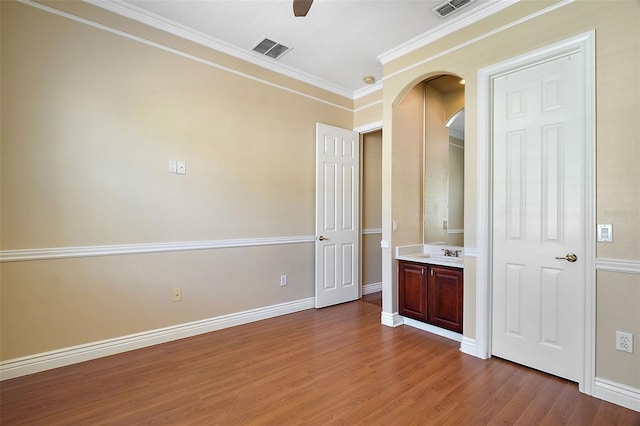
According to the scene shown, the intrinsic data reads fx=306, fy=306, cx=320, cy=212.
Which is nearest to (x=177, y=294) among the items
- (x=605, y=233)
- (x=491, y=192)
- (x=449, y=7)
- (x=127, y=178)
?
(x=127, y=178)

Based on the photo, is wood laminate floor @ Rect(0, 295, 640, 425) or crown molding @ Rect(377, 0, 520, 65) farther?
crown molding @ Rect(377, 0, 520, 65)

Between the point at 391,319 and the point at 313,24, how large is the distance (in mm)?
3242

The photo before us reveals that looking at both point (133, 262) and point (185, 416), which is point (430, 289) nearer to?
point (185, 416)

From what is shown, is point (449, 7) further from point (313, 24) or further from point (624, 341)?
point (624, 341)

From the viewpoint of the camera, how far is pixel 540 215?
2.49m

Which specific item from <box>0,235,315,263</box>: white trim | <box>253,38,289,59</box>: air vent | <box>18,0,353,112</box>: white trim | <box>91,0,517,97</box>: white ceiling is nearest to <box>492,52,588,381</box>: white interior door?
<box>91,0,517,97</box>: white ceiling

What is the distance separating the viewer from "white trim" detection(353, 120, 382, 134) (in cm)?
443

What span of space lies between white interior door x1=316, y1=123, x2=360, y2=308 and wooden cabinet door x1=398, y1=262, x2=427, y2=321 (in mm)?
1047

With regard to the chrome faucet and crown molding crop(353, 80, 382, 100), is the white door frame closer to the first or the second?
the chrome faucet

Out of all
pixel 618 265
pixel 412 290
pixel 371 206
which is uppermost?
pixel 371 206

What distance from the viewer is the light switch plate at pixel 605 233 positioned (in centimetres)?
212

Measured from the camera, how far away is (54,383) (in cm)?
231

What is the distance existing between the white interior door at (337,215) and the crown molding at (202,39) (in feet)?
2.12

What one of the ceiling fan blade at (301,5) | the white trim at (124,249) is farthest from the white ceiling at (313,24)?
the white trim at (124,249)
